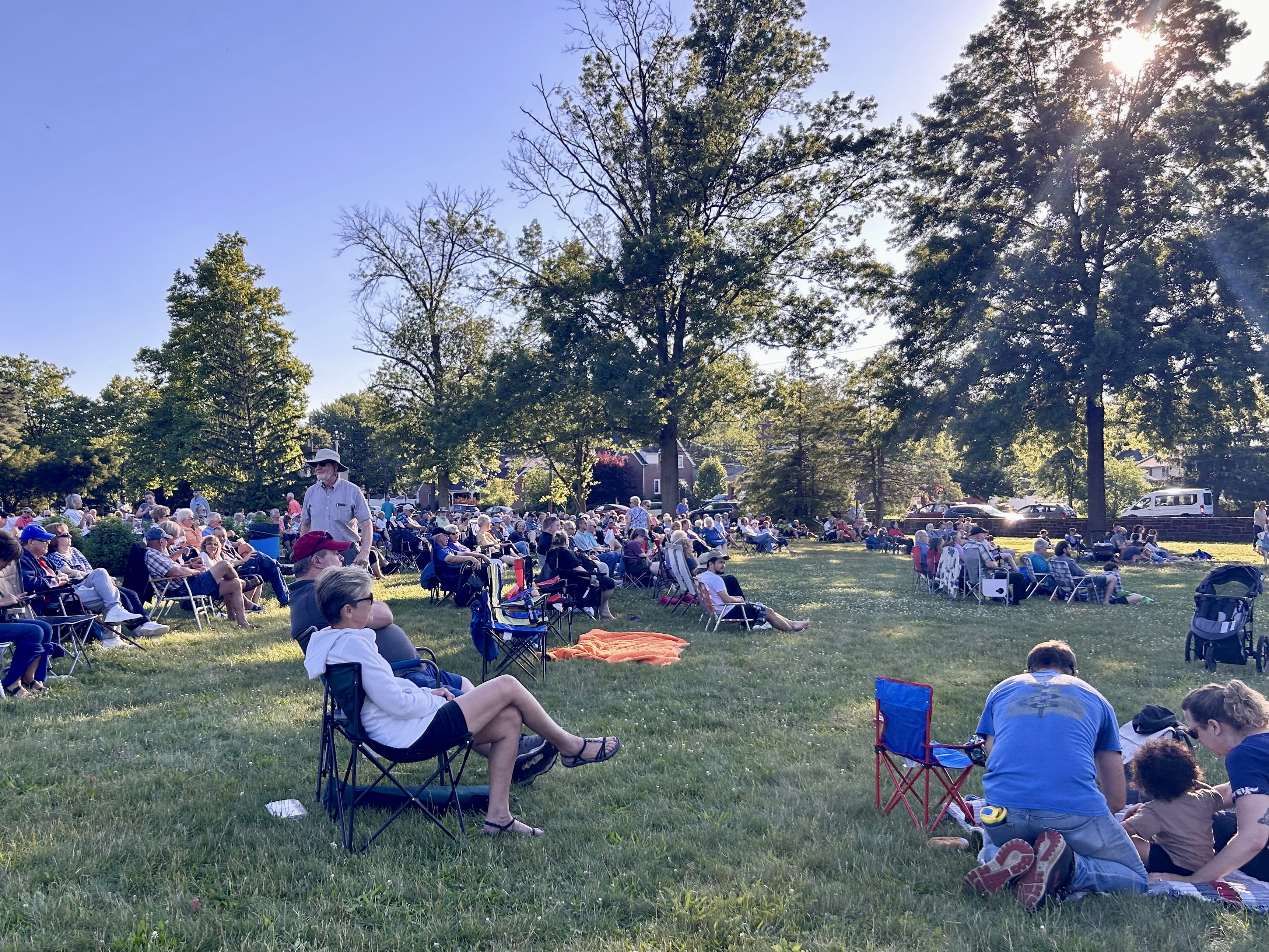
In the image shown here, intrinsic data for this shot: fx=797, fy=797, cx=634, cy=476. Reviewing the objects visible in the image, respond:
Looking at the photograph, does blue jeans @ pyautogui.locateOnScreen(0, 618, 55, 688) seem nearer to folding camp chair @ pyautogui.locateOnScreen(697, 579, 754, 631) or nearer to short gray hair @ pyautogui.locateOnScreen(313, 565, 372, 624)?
short gray hair @ pyautogui.locateOnScreen(313, 565, 372, 624)

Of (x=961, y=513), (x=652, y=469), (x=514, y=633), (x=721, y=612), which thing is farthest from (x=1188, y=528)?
(x=652, y=469)

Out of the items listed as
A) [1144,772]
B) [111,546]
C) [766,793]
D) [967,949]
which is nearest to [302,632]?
[766,793]

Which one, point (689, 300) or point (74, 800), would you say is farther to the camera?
point (689, 300)

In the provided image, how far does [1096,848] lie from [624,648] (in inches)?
234

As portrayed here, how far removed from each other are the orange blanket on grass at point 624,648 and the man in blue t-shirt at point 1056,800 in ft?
16.2

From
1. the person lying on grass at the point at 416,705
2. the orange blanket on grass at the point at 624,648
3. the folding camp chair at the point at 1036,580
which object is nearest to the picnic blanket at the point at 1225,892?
the person lying on grass at the point at 416,705

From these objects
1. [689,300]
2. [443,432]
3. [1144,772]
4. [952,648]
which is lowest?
[952,648]

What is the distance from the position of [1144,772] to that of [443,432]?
80.3 ft

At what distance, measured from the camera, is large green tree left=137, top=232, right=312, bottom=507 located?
29.3 meters

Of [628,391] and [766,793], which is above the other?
[628,391]

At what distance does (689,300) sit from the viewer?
23.5 m

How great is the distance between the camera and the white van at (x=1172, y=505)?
34.2 m

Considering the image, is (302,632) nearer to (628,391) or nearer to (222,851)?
(222,851)

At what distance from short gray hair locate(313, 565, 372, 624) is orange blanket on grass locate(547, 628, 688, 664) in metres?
4.59
